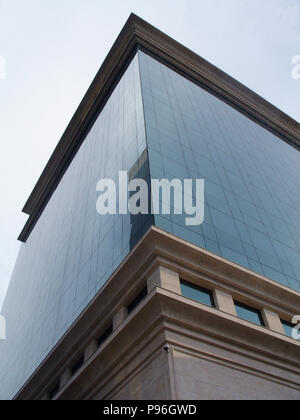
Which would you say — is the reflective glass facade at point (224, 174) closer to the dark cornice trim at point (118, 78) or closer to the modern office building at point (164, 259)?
the modern office building at point (164, 259)

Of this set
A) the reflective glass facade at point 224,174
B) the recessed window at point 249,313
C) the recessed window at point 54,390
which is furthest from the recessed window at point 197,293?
the recessed window at point 54,390

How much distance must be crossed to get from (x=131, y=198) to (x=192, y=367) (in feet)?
38.2

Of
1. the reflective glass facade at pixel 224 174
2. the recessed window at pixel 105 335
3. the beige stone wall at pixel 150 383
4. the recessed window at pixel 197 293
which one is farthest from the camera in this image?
the reflective glass facade at pixel 224 174

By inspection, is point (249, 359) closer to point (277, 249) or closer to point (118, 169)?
point (277, 249)

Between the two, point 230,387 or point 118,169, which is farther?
point 118,169

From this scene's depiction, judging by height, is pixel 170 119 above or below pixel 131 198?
above

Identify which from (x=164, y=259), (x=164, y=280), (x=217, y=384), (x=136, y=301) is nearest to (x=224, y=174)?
(x=164, y=259)

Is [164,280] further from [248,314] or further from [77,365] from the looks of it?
[77,365]

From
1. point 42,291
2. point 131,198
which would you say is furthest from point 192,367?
point 42,291

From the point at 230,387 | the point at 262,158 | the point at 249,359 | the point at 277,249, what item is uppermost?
the point at 262,158

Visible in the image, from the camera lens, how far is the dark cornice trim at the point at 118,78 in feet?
153

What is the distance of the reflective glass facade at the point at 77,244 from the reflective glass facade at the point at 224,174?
60.2 inches
